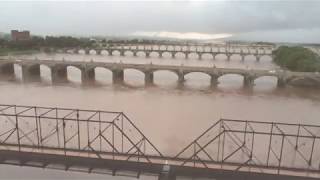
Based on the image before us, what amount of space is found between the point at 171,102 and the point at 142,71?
1475 centimetres

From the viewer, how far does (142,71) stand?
50812 mm

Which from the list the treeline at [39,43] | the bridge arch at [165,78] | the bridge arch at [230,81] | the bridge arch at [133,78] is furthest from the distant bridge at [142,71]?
the treeline at [39,43]

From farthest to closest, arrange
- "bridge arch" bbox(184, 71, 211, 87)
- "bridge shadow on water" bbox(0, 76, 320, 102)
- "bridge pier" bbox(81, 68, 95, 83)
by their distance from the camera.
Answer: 1. "bridge pier" bbox(81, 68, 95, 83)
2. "bridge arch" bbox(184, 71, 211, 87)
3. "bridge shadow on water" bbox(0, 76, 320, 102)

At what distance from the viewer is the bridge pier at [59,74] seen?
52.8 m

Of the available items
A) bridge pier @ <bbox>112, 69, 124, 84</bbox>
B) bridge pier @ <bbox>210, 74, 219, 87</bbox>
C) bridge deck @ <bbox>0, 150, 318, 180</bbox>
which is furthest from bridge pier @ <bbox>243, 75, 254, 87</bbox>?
bridge deck @ <bbox>0, 150, 318, 180</bbox>

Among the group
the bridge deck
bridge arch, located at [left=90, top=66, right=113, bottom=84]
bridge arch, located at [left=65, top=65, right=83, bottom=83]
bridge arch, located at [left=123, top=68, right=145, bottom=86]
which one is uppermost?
the bridge deck

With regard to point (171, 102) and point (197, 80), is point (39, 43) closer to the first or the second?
point (197, 80)

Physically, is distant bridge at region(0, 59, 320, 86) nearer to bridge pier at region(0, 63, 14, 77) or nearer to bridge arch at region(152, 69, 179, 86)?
bridge pier at region(0, 63, 14, 77)

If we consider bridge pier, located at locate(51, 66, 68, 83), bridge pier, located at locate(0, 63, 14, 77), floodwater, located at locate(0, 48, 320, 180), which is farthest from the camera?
bridge pier, located at locate(0, 63, 14, 77)

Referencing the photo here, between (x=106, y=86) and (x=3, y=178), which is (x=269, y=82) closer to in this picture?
(x=106, y=86)

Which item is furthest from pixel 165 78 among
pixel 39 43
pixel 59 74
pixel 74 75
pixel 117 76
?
pixel 39 43

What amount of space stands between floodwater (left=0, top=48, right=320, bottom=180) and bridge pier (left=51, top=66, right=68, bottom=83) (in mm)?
1044

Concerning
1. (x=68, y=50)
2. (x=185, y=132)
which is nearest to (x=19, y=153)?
(x=185, y=132)

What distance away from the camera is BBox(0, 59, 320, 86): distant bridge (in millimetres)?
46969
